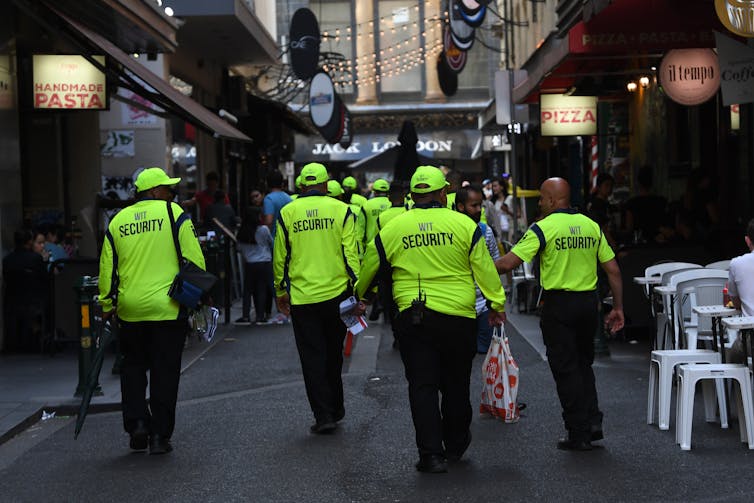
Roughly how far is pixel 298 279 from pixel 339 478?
204 centimetres

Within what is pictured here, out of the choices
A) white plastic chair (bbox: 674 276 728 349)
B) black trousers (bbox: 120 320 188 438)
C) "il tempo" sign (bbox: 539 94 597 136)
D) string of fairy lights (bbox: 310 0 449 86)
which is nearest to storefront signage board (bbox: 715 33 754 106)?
white plastic chair (bbox: 674 276 728 349)

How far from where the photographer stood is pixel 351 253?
9742mm

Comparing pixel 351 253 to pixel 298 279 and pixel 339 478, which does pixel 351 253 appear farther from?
pixel 339 478

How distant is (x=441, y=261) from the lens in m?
8.15

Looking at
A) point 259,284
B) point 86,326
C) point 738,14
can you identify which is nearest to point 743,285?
point 738,14

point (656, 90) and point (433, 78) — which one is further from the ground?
point (433, 78)

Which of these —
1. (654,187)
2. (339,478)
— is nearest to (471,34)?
(654,187)

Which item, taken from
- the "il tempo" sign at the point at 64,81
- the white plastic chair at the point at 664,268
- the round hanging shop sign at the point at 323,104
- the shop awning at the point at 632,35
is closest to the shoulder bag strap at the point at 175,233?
the white plastic chair at the point at 664,268

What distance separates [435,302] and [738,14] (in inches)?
159

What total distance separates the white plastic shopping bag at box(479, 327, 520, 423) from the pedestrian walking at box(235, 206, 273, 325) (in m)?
8.51

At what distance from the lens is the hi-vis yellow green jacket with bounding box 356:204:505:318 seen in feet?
26.7

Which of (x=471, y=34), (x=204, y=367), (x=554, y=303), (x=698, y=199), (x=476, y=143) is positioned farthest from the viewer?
(x=476, y=143)

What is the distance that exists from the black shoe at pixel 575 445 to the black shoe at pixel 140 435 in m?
2.76

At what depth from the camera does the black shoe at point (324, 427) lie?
9.58 meters
